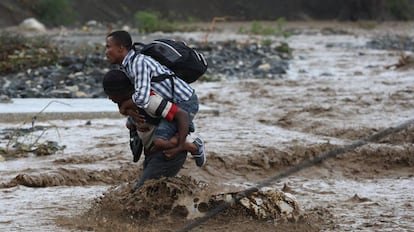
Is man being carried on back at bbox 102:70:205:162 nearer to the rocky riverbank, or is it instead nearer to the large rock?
the rocky riverbank

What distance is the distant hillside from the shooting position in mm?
37656

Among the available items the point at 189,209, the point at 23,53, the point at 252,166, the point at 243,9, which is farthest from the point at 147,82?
the point at 243,9

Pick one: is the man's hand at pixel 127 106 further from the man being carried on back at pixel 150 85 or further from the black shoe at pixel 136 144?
the black shoe at pixel 136 144

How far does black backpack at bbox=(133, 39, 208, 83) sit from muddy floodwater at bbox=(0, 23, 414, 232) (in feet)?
2.16

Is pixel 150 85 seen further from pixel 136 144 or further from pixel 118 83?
pixel 136 144

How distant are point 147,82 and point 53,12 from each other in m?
29.9

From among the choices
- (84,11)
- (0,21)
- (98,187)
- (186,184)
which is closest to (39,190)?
(98,187)

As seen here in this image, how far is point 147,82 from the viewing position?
4.90 metres

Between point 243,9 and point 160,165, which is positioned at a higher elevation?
point 243,9

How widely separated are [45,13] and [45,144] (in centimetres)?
2718

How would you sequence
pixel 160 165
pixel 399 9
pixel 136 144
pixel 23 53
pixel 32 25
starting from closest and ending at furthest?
1. pixel 160 165
2. pixel 136 144
3. pixel 23 53
4. pixel 32 25
5. pixel 399 9

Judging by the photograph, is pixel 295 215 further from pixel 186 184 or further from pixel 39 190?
pixel 39 190

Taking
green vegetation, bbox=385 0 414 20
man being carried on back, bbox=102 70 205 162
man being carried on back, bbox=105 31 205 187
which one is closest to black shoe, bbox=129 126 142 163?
man being carried on back, bbox=102 70 205 162

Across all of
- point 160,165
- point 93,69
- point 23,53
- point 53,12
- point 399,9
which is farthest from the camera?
Result: point 399,9
